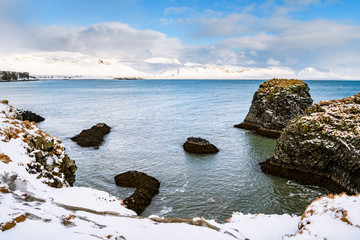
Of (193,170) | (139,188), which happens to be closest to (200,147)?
(193,170)

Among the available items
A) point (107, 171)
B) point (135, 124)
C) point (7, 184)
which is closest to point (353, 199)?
point (7, 184)

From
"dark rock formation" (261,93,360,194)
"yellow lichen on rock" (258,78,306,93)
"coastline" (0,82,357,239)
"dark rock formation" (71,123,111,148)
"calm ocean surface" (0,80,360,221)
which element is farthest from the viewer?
"yellow lichen on rock" (258,78,306,93)

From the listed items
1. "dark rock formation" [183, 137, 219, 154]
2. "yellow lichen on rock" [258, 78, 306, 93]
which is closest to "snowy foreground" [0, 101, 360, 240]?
"dark rock formation" [183, 137, 219, 154]

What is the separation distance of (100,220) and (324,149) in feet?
63.4

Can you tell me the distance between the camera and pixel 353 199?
29.0 feet

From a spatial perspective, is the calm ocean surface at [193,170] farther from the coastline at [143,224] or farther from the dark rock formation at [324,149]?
the coastline at [143,224]

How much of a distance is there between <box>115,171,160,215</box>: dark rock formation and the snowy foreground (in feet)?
16.0

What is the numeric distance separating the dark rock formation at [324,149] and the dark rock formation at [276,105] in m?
13.8

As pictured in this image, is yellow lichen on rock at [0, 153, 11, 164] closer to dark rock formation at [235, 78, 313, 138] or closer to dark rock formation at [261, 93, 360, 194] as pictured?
dark rock formation at [261, 93, 360, 194]

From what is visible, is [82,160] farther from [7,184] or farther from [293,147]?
[293,147]

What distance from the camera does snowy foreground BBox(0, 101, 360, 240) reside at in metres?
7.11

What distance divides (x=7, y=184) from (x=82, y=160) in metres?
17.4

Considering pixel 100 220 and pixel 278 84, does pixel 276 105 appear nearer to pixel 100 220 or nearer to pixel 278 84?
pixel 278 84

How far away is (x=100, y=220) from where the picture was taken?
866cm
